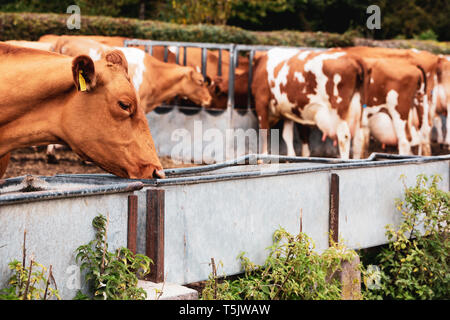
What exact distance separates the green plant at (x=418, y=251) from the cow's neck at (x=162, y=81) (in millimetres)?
5844

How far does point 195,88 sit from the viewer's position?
11.2 m

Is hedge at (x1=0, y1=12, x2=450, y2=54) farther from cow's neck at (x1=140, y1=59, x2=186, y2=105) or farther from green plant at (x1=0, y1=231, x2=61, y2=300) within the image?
green plant at (x1=0, y1=231, x2=61, y2=300)

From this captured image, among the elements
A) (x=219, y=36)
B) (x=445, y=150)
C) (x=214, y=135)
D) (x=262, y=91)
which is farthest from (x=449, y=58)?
(x=219, y=36)

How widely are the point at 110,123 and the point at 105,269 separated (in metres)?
1.18

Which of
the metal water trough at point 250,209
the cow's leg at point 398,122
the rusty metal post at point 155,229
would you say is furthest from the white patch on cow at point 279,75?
the rusty metal post at point 155,229

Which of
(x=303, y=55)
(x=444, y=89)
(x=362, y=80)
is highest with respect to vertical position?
(x=303, y=55)

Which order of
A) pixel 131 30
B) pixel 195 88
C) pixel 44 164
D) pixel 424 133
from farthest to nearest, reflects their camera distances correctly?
1. pixel 131 30
2. pixel 195 88
3. pixel 424 133
4. pixel 44 164

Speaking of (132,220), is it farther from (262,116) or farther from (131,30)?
(131,30)

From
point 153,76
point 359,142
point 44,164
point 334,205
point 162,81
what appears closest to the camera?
point 334,205

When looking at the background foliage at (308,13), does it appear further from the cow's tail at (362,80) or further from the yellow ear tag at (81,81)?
the yellow ear tag at (81,81)

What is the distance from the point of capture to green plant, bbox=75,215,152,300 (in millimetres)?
3150

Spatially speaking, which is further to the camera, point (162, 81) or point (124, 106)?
point (162, 81)

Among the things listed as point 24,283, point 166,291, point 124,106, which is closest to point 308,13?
point 124,106

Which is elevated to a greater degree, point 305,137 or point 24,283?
point 305,137
